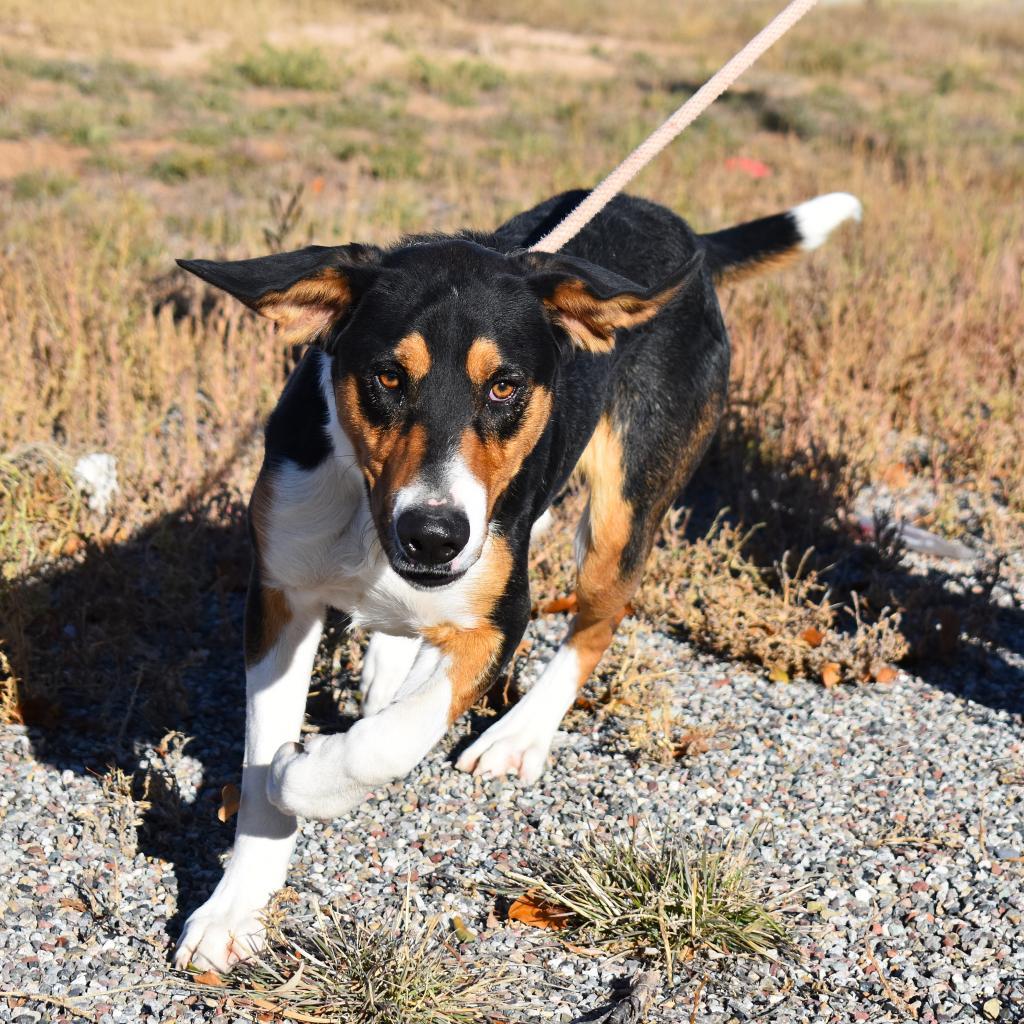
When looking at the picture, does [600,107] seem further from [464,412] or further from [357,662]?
[464,412]

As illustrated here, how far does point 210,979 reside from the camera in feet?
9.16

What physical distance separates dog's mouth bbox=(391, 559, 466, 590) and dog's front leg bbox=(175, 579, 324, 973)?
0.52 metres

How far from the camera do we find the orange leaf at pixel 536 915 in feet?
9.96

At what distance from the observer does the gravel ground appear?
284 cm

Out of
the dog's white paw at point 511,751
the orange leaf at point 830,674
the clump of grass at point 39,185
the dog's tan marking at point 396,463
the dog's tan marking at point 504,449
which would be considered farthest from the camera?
the clump of grass at point 39,185

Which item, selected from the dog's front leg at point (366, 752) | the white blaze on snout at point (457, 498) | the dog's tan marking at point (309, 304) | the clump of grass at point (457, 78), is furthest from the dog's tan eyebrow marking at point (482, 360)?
the clump of grass at point (457, 78)

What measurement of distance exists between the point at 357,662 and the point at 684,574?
1352 millimetres

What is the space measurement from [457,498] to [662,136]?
1.60 metres

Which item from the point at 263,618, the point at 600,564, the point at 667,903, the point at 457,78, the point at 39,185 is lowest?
the point at 457,78

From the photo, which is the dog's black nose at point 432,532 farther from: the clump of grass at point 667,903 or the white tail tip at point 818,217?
the white tail tip at point 818,217

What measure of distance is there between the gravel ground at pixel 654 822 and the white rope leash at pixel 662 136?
1.53 m

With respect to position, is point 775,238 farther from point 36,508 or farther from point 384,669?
point 36,508

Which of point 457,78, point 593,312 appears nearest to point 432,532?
point 593,312

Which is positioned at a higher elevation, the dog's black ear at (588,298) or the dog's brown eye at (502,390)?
the dog's black ear at (588,298)
